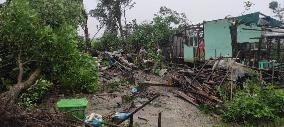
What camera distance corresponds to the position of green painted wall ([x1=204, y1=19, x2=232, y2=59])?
22.7 m

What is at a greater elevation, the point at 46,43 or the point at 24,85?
the point at 46,43

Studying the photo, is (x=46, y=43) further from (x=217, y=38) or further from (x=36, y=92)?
(x=217, y=38)

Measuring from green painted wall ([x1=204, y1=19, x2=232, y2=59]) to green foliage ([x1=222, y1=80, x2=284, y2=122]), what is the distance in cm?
1142

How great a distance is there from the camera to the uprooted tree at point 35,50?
11344 mm

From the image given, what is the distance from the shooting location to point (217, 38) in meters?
23.3

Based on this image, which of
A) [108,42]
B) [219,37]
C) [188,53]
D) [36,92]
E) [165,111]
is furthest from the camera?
[108,42]

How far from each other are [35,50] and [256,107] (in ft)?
20.9

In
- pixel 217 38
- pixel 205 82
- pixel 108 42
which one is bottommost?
pixel 205 82

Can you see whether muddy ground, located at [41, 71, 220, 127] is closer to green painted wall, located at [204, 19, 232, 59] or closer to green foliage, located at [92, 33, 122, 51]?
green painted wall, located at [204, 19, 232, 59]

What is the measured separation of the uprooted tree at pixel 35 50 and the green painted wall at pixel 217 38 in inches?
457

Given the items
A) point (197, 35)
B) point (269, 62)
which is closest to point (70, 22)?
point (269, 62)

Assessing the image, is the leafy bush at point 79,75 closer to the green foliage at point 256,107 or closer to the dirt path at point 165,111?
the dirt path at point 165,111

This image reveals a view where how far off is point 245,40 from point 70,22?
430 inches

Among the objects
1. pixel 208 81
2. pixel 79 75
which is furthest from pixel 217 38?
pixel 79 75
